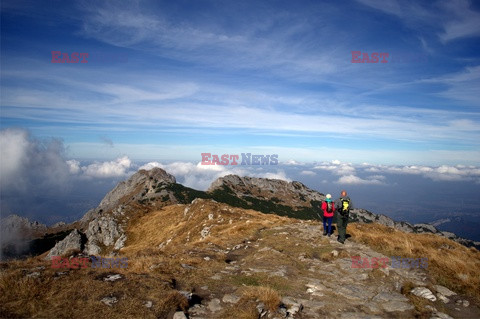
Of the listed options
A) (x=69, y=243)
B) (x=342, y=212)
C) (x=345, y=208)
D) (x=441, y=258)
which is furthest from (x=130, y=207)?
(x=441, y=258)

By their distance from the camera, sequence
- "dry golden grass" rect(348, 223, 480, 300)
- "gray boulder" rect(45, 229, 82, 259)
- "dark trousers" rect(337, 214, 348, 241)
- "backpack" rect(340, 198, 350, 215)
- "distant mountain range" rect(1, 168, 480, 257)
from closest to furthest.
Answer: "dry golden grass" rect(348, 223, 480, 300), "backpack" rect(340, 198, 350, 215), "dark trousers" rect(337, 214, 348, 241), "gray boulder" rect(45, 229, 82, 259), "distant mountain range" rect(1, 168, 480, 257)

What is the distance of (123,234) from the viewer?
6141 cm

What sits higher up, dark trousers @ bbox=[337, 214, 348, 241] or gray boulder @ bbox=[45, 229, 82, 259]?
dark trousers @ bbox=[337, 214, 348, 241]

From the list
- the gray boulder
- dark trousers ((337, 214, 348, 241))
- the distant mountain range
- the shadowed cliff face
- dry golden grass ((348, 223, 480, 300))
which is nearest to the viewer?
the shadowed cliff face

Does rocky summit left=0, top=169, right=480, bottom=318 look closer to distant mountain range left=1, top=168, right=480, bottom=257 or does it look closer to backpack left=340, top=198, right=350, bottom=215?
backpack left=340, top=198, right=350, bottom=215

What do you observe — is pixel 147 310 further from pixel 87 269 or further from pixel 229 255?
pixel 229 255

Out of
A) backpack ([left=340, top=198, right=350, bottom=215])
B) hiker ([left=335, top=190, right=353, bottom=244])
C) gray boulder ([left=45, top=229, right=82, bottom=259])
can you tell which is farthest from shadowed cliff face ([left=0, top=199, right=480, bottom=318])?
gray boulder ([left=45, top=229, right=82, bottom=259])

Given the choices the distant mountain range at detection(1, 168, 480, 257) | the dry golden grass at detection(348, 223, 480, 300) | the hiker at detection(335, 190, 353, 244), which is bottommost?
the distant mountain range at detection(1, 168, 480, 257)

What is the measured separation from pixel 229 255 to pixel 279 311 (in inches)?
369

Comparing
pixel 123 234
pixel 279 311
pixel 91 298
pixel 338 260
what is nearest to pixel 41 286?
pixel 91 298

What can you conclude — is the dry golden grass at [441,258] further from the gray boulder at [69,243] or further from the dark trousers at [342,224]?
the gray boulder at [69,243]

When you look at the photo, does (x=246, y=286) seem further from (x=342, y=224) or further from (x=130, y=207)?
(x=130, y=207)

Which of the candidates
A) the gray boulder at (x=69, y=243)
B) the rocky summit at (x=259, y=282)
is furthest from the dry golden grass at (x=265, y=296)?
the gray boulder at (x=69, y=243)

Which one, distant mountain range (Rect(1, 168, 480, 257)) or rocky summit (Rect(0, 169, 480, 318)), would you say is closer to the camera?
rocky summit (Rect(0, 169, 480, 318))
